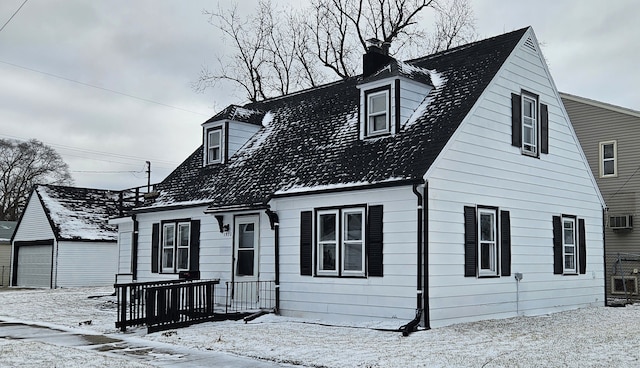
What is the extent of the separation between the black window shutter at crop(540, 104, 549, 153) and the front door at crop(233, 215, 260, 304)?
7.61m

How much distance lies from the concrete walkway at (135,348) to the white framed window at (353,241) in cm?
A: 444

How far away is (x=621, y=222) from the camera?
2352 cm

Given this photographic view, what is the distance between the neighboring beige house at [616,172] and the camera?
2330 centimetres

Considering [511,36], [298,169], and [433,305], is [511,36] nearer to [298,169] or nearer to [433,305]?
[298,169]

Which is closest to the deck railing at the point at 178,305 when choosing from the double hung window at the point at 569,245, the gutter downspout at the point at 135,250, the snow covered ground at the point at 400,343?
the snow covered ground at the point at 400,343

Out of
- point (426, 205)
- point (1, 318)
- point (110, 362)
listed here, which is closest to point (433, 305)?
point (426, 205)

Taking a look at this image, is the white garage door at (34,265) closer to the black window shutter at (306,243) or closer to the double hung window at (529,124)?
the black window shutter at (306,243)

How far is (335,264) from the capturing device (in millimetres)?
14742

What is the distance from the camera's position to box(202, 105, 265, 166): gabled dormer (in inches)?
795

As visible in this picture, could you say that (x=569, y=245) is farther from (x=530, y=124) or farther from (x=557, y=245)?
(x=530, y=124)

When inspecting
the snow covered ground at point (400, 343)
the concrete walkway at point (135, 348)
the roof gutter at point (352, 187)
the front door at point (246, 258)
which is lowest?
the concrete walkway at point (135, 348)

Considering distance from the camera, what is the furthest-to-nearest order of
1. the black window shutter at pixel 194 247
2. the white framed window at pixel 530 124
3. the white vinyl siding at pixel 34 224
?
the white vinyl siding at pixel 34 224, the black window shutter at pixel 194 247, the white framed window at pixel 530 124

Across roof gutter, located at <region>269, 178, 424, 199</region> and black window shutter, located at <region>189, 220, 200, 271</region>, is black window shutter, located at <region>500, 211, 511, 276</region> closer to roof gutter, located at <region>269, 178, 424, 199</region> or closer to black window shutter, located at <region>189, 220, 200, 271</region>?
roof gutter, located at <region>269, 178, 424, 199</region>

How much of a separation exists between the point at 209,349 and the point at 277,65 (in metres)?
26.7
